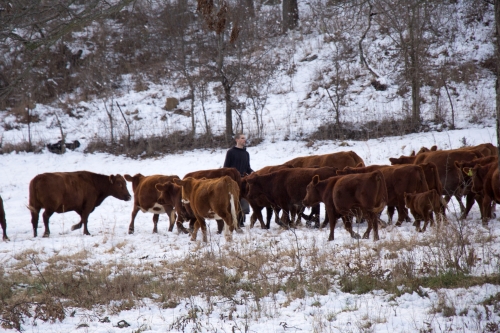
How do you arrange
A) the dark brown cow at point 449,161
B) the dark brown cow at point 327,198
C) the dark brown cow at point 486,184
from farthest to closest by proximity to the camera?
the dark brown cow at point 449,161
the dark brown cow at point 327,198
the dark brown cow at point 486,184

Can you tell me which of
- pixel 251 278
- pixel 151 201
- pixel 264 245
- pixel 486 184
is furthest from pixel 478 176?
pixel 151 201

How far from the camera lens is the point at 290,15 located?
30.7 metres

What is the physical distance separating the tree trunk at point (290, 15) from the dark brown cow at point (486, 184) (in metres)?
23.3

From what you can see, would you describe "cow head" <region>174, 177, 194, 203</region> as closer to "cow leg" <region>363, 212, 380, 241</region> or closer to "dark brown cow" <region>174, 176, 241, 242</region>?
"dark brown cow" <region>174, 176, 241, 242</region>

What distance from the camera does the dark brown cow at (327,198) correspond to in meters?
8.54

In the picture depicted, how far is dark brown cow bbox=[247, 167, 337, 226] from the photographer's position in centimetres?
1058

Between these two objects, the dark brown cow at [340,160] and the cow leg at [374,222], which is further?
the dark brown cow at [340,160]

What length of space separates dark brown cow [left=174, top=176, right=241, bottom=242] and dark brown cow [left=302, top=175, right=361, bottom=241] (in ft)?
4.63

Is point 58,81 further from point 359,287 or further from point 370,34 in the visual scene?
point 359,287

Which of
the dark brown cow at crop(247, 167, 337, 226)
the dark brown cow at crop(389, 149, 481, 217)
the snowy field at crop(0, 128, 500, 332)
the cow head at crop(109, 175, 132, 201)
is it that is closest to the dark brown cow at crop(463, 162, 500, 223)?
the snowy field at crop(0, 128, 500, 332)

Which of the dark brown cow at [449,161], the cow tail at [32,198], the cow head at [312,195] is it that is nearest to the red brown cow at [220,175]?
the cow head at [312,195]

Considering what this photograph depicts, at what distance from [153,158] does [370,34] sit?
1467 cm

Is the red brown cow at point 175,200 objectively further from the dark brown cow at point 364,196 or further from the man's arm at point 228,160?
the dark brown cow at point 364,196

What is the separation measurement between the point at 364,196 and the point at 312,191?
1431 mm
